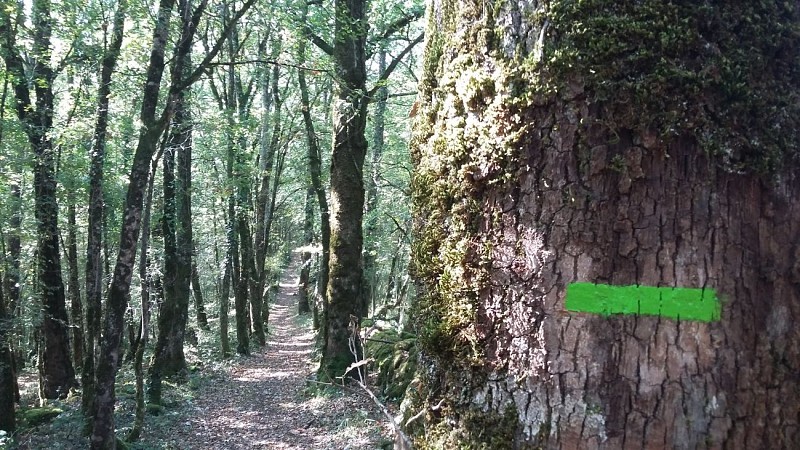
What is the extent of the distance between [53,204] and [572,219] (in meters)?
14.1

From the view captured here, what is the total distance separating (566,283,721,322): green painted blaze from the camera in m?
1.14

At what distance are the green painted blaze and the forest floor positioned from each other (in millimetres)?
6052

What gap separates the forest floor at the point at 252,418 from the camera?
9.07 m

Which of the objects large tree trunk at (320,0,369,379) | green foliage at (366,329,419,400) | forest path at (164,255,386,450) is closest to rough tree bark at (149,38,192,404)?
forest path at (164,255,386,450)

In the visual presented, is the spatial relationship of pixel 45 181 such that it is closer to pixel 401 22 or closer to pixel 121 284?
pixel 121 284

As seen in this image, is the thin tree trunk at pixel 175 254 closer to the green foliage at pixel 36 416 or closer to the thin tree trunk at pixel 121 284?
the green foliage at pixel 36 416

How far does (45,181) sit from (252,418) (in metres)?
7.35

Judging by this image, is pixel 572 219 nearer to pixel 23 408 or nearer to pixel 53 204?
pixel 53 204

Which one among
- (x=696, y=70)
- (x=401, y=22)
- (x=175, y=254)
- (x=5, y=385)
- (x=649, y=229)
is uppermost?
(x=401, y=22)

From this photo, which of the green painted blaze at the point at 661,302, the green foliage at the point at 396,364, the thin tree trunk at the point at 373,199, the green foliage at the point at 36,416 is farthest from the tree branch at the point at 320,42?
the green painted blaze at the point at 661,302

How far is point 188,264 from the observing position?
48.8 feet

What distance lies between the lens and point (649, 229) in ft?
3.78

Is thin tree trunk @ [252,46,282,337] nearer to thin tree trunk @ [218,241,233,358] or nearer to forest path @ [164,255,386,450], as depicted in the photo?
thin tree trunk @ [218,241,233,358]

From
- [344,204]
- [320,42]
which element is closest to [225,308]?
[344,204]
